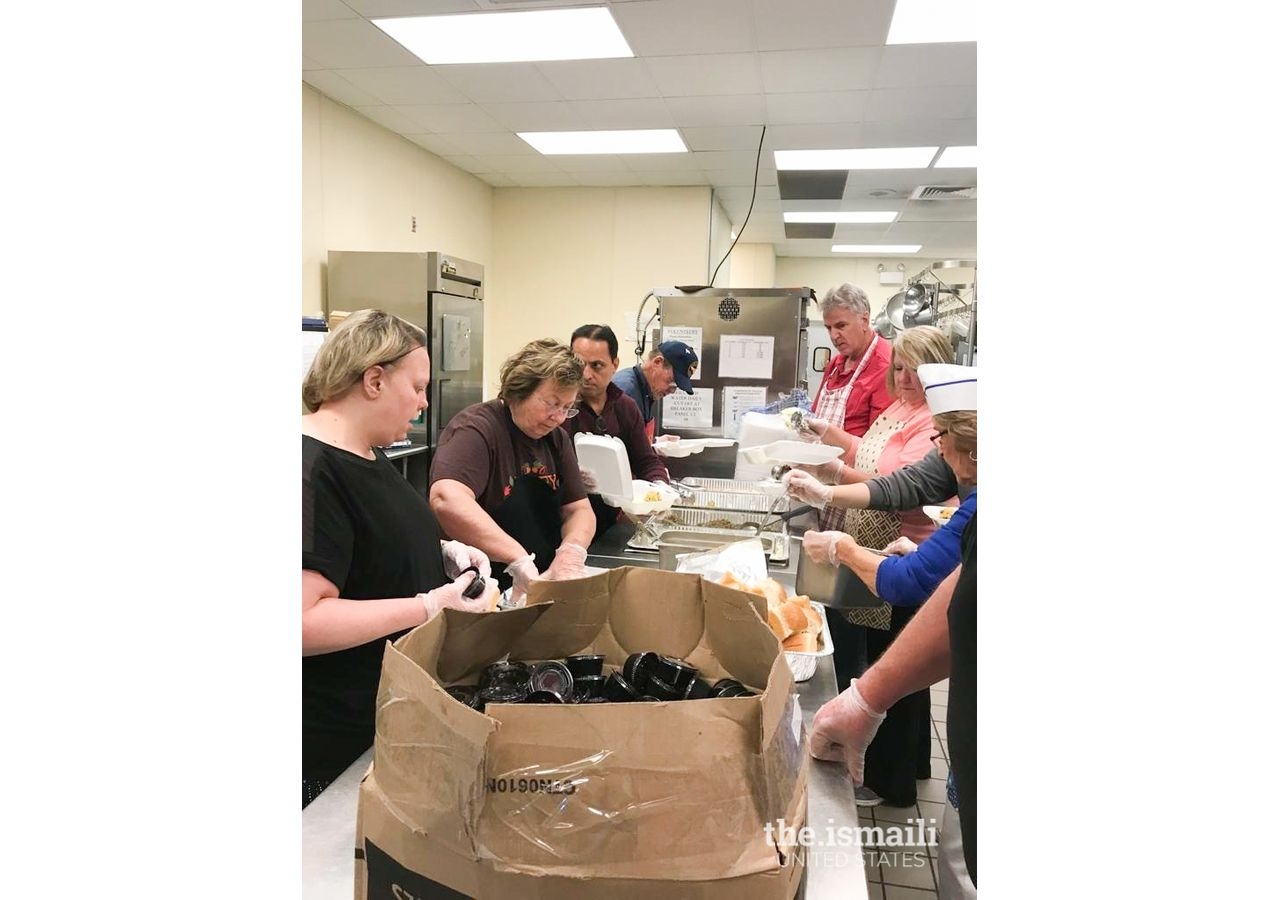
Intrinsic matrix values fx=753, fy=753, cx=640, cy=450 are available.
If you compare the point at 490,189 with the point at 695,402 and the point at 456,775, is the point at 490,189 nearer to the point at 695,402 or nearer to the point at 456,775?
the point at 695,402

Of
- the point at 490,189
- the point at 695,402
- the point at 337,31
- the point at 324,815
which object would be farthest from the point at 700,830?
the point at 490,189

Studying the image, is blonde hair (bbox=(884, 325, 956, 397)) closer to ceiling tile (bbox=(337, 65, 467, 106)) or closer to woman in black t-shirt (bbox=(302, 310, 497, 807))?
woman in black t-shirt (bbox=(302, 310, 497, 807))

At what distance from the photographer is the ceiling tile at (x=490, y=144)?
5.39m

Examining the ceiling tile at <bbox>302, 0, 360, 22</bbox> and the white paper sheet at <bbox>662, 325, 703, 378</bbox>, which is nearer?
the ceiling tile at <bbox>302, 0, 360, 22</bbox>

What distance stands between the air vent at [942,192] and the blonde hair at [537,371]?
5.37m

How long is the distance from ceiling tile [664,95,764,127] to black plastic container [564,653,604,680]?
4.10 meters

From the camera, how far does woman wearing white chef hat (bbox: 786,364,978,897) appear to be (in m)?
1.17

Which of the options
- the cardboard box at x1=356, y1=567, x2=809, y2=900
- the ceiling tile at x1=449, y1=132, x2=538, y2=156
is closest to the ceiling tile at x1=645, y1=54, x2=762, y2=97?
the ceiling tile at x1=449, y1=132, x2=538, y2=156

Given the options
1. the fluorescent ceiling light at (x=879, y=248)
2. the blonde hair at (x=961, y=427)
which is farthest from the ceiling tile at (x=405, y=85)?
the fluorescent ceiling light at (x=879, y=248)

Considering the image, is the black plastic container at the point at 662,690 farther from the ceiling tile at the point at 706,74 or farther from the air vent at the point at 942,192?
the air vent at the point at 942,192

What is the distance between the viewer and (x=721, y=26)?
3447mm

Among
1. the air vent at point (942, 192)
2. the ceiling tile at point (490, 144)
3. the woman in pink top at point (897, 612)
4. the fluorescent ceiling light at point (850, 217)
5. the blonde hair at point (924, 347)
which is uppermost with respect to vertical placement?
the fluorescent ceiling light at point (850, 217)

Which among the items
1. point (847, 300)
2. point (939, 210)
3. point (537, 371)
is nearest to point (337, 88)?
point (847, 300)
